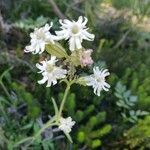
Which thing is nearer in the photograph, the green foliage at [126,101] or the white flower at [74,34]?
the white flower at [74,34]

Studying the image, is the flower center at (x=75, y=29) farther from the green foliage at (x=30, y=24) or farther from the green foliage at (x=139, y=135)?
the green foliage at (x=30, y=24)

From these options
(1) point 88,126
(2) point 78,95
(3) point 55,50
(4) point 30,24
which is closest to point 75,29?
(3) point 55,50

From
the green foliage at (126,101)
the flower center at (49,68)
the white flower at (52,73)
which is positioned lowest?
the white flower at (52,73)

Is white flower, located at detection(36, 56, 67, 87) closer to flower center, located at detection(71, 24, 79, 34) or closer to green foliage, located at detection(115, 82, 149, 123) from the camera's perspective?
flower center, located at detection(71, 24, 79, 34)

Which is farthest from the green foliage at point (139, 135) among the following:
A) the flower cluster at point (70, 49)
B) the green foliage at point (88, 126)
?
the flower cluster at point (70, 49)

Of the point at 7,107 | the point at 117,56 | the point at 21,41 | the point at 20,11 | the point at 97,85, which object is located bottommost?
the point at 97,85

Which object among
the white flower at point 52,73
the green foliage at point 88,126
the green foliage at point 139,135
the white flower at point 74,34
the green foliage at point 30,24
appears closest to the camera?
the white flower at point 74,34

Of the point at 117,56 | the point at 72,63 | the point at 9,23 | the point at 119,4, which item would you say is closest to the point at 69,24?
the point at 72,63

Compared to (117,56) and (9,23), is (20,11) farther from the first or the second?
(117,56)
